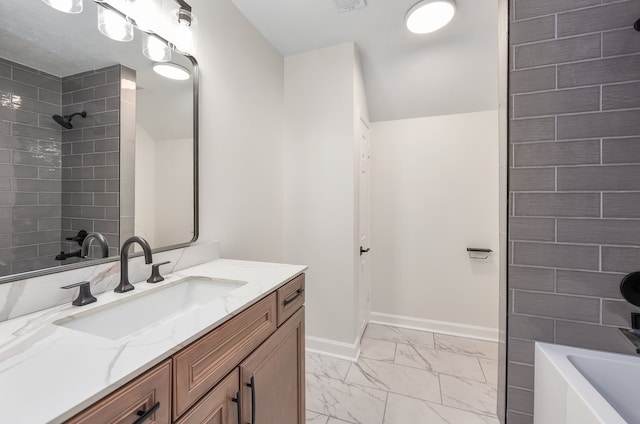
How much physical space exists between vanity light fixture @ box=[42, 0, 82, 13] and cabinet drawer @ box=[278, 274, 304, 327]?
51.5 inches

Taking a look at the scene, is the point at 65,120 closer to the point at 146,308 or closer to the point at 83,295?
the point at 83,295

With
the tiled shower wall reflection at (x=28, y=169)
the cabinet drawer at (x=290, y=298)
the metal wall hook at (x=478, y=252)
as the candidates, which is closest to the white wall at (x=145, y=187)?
the tiled shower wall reflection at (x=28, y=169)

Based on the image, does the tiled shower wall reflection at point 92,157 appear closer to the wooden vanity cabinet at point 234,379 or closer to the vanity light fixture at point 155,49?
the vanity light fixture at point 155,49

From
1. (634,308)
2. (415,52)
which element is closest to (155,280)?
(634,308)

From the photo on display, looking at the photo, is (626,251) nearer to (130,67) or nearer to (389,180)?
(389,180)

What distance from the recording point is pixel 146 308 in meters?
1.00

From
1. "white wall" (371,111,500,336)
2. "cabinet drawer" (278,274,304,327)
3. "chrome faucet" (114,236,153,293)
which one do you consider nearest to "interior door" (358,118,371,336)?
"white wall" (371,111,500,336)

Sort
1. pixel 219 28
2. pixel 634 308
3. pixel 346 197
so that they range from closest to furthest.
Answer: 1. pixel 634 308
2. pixel 219 28
3. pixel 346 197

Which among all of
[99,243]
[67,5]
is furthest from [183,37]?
[99,243]

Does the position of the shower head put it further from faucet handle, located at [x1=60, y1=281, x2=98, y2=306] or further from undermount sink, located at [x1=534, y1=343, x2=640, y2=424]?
undermount sink, located at [x1=534, y1=343, x2=640, y2=424]

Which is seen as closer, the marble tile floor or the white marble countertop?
the white marble countertop

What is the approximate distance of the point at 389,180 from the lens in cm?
271

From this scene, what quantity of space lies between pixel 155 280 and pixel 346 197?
142cm

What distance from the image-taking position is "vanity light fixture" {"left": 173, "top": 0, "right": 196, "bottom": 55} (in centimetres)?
127
